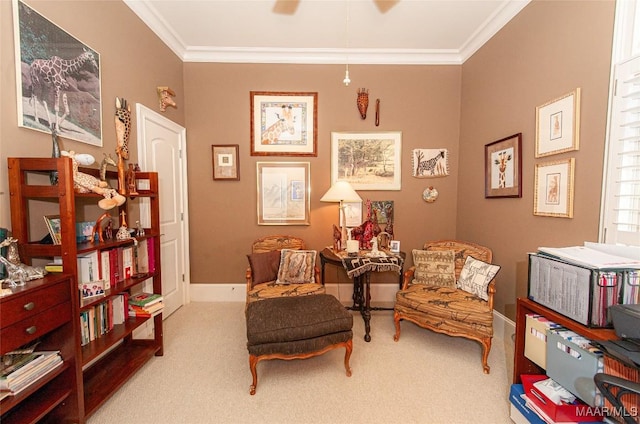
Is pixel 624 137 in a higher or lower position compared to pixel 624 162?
higher

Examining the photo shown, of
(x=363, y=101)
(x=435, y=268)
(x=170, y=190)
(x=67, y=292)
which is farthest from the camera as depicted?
(x=363, y=101)

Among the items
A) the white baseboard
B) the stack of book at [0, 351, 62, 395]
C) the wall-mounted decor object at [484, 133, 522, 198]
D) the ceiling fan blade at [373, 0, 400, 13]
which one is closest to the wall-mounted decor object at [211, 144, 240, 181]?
the white baseboard

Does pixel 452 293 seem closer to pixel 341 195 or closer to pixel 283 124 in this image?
pixel 341 195

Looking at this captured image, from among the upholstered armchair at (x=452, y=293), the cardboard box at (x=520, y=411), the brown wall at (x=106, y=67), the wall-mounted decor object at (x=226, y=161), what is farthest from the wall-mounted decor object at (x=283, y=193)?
the cardboard box at (x=520, y=411)

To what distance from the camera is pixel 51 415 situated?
1500 mm

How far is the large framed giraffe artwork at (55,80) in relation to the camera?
1.49 meters

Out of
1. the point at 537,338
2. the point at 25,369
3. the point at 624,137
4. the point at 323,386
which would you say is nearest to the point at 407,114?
the point at 624,137

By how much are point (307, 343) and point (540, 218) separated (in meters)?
2.25

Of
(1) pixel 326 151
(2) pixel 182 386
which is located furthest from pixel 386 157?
(2) pixel 182 386

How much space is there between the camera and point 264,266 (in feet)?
9.05

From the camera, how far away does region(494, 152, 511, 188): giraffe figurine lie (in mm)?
2523

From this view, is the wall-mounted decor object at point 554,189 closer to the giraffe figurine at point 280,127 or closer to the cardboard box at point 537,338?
the cardboard box at point 537,338

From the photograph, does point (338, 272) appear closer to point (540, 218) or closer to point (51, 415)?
point (540, 218)

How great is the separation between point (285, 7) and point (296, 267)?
2644 mm
